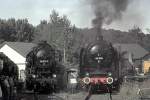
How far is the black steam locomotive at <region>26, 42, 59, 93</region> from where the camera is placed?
2933cm

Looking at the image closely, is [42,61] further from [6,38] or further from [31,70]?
[6,38]

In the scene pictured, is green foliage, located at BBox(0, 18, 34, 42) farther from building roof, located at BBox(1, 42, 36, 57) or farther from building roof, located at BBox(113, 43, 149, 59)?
building roof, located at BBox(1, 42, 36, 57)

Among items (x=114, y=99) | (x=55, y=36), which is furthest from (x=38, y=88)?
(x=55, y=36)

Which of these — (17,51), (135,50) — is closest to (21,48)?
(17,51)

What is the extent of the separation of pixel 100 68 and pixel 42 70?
5256 mm

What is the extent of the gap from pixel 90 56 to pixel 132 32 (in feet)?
352

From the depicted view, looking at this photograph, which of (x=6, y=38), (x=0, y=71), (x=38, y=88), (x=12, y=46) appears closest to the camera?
(x=0, y=71)

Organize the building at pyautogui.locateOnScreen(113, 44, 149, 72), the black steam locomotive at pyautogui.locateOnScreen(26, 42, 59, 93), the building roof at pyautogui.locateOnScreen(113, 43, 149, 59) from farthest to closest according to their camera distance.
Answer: the building roof at pyautogui.locateOnScreen(113, 43, 149, 59) < the building at pyautogui.locateOnScreen(113, 44, 149, 72) < the black steam locomotive at pyautogui.locateOnScreen(26, 42, 59, 93)

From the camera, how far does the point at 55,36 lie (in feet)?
250

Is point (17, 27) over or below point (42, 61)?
over

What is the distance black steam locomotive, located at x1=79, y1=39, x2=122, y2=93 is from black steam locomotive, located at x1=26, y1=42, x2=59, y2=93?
3184 mm

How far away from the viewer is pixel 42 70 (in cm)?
3000

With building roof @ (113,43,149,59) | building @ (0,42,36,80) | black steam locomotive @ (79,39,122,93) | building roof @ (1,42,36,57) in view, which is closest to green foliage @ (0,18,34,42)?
building roof @ (113,43,149,59)

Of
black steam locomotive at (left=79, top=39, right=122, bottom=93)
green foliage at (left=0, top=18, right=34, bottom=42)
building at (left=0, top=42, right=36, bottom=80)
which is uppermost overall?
green foliage at (left=0, top=18, right=34, bottom=42)
